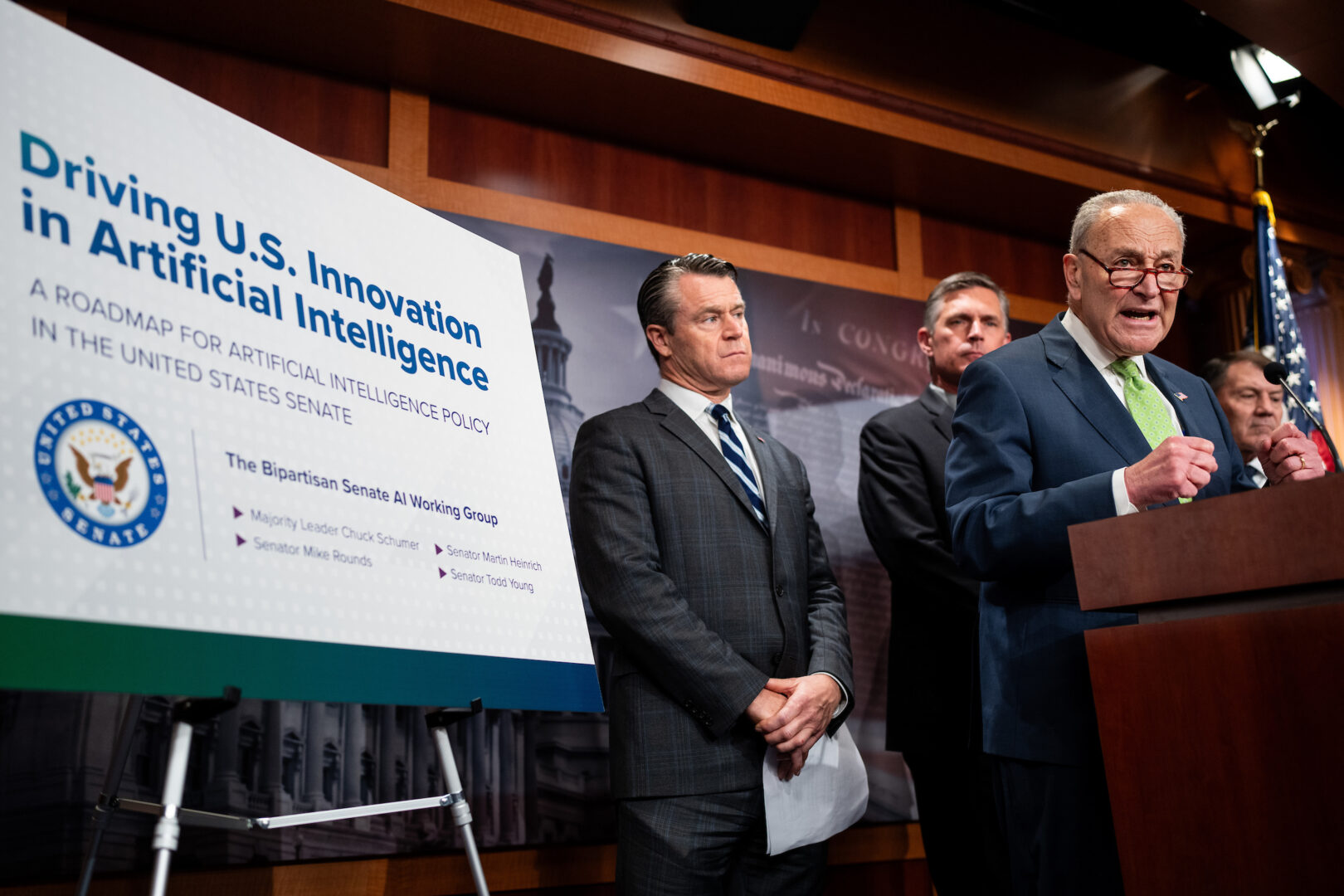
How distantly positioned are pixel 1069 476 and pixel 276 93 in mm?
2510

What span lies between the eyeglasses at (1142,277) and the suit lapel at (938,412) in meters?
0.91

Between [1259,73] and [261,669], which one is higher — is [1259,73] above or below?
above

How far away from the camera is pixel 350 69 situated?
10.4 ft

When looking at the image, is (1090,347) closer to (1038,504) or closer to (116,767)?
(1038,504)

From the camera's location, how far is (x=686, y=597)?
212 cm

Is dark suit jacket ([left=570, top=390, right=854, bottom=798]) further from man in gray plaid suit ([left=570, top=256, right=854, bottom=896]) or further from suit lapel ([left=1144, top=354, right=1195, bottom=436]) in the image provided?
suit lapel ([left=1144, top=354, right=1195, bottom=436])

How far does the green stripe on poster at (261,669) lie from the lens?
111cm

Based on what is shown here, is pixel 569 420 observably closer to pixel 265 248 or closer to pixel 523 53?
pixel 523 53

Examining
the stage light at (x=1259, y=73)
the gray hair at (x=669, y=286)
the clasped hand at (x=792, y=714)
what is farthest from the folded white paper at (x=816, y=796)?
the stage light at (x=1259, y=73)

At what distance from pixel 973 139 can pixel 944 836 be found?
2520mm

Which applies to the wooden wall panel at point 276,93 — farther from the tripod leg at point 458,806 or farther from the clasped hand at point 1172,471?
the clasped hand at point 1172,471

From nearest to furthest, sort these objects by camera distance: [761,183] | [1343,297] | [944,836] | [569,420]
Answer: [944,836], [569,420], [761,183], [1343,297]

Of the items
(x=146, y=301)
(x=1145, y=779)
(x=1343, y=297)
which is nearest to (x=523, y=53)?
(x=146, y=301)

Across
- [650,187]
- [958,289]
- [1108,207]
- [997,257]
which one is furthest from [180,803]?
[997,257]
